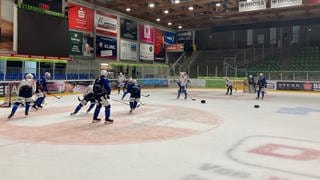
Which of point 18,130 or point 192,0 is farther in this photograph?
point 192,0

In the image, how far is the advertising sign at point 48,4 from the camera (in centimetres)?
2104

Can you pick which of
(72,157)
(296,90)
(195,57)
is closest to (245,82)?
(296,90)

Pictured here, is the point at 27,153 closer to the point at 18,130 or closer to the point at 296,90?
the point at 18,130

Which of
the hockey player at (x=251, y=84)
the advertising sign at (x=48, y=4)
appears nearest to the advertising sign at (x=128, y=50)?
the advertising sign at (x=48, y=4)

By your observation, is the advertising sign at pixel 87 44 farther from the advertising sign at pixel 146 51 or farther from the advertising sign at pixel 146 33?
the advertising sign at pixel 146 33

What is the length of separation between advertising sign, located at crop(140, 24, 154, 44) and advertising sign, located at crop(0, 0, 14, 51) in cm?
1702

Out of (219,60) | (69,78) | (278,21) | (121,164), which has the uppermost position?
(278,21)

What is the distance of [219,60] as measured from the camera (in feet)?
128

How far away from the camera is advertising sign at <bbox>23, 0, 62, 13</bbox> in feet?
69.0

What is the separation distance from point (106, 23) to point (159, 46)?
32.6ft

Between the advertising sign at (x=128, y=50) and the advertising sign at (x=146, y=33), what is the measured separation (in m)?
1.74

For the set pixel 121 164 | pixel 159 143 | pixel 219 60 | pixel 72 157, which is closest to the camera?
pixel 121 164

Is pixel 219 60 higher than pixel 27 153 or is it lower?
higher

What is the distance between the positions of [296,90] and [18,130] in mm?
25212
